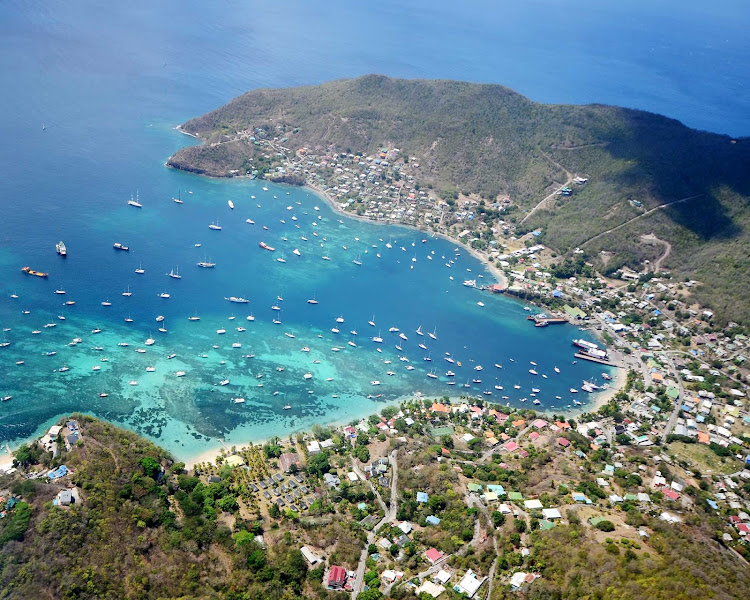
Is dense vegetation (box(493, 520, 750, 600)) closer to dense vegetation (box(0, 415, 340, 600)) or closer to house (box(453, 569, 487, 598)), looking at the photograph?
house (box(453, 569, 487, 598))

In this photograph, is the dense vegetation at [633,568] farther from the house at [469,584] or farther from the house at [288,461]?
the house at [288,461]

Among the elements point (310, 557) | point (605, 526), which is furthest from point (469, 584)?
point (310, 557)

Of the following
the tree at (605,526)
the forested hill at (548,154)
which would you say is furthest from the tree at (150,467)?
the forested hill at (548,154)

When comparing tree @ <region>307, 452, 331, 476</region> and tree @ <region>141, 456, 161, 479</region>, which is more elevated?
tree @ <region>141, 456, 161, 479</region>

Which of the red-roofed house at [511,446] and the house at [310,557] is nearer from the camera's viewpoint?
the house at [310,557]

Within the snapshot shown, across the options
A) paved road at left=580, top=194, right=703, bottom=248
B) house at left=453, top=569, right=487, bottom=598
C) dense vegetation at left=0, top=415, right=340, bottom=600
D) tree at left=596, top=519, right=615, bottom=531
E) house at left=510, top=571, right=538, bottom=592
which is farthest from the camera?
paved road at left=580, top=194, right=703, bottom=248

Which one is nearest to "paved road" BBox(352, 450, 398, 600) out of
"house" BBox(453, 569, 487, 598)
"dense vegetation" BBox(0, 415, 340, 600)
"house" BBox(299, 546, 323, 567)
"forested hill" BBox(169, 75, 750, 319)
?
"dense vegetation" BBox(0, 415, 340, 600)

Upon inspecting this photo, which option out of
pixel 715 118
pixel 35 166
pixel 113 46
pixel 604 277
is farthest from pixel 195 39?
pixel 715 118
